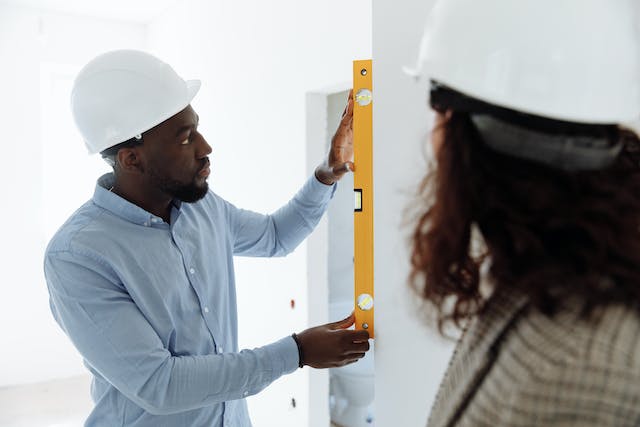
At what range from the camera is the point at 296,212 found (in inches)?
61.8

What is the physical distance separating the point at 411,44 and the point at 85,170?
397cm

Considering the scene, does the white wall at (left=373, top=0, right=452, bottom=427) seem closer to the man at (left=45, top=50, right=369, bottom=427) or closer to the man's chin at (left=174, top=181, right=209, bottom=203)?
the man at (left=45, top=50, right=369, bottom=427)

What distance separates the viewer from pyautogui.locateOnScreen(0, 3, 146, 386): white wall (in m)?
4.05

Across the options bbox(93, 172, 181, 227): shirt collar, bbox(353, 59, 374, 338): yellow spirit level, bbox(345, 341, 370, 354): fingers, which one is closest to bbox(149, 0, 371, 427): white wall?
bbox(353, 59, 374, 338): yellow spirit level

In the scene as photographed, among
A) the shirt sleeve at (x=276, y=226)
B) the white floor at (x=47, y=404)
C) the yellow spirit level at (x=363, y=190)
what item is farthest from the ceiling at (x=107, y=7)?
the yellow spirit level at (x=363, y=190)

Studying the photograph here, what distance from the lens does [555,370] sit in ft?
1.62

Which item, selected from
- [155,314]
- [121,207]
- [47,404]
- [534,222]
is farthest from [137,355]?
[47,404]

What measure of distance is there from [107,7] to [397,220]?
3819 millimetres

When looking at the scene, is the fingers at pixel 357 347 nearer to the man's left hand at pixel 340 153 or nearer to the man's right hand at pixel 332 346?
the man's right hand at pixel 332 346

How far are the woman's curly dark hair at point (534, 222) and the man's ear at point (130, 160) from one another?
895mm

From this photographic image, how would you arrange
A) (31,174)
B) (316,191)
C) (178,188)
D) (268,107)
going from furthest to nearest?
(31,174) < (268,107) < (316,191) < (178,188)

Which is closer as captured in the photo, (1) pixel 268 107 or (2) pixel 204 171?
(2) pixel 204 171

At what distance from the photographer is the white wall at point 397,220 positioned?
1.08 meters

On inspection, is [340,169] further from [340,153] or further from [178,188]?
[178,188]
